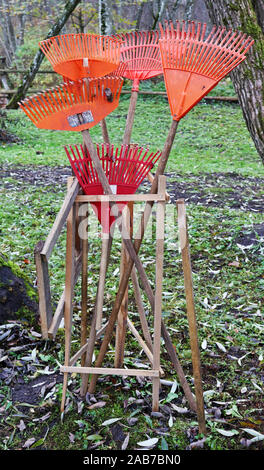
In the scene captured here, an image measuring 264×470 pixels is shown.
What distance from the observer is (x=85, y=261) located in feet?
6.73

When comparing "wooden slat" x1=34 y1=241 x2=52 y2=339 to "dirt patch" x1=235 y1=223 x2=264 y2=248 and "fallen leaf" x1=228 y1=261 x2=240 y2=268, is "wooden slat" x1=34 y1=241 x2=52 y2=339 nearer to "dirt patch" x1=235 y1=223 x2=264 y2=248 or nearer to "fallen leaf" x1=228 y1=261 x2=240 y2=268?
"fallen leaf" x1=228 y1=261 x2=240 y2=268

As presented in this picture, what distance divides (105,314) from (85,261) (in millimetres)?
1050

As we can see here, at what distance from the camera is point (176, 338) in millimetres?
2768

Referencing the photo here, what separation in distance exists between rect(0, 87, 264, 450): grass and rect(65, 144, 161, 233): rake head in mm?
972

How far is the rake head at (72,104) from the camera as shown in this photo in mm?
1717

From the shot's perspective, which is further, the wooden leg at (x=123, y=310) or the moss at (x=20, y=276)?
the moss at (x=20, y=276)

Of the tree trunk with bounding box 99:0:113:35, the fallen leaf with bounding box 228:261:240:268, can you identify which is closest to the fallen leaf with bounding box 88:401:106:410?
the fallen leaf with bounding box 228:261:240:268

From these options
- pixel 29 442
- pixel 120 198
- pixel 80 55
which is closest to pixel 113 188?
pixel 120 198

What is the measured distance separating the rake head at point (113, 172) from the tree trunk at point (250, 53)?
1.36m

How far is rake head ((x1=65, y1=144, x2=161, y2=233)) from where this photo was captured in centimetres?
193

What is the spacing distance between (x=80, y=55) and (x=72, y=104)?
22 centimetres

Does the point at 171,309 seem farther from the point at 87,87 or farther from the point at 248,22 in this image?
the point at 248,22

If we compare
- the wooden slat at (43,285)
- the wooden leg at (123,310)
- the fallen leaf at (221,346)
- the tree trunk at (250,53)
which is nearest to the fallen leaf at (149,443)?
the wooden leg at (123,310)

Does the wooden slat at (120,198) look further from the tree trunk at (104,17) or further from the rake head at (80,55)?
the tree trunk at (104,17)
